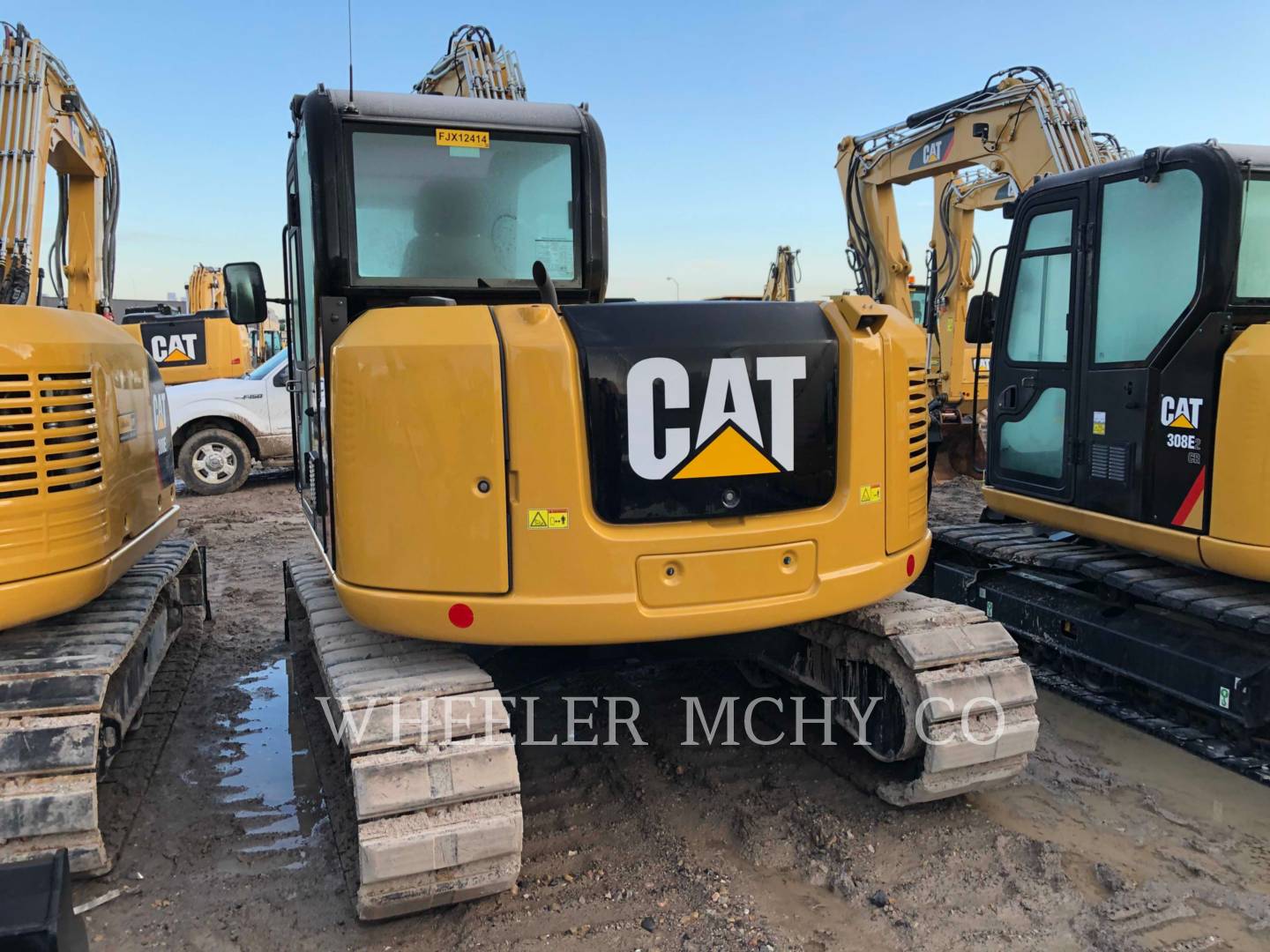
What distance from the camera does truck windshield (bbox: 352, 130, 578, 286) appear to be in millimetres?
4051

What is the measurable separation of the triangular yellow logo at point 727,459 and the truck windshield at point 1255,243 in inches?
104

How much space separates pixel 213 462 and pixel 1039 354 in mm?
10023

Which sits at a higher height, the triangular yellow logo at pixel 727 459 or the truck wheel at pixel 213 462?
the triangular yellow logo at pixel 727 459

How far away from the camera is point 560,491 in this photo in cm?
318

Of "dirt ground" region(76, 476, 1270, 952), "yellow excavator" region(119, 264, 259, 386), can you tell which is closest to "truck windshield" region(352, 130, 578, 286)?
"dirt ground" region(76, 476, 1270, 952)

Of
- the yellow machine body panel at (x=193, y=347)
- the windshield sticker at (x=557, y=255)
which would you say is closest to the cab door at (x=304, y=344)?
the windshield sticker at (x=557, y=255)

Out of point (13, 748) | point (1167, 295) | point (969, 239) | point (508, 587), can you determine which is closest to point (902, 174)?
point (969, 239)

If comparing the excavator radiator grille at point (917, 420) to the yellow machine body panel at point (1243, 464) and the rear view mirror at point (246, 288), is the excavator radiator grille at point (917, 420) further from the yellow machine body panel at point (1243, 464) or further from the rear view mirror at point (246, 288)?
the rear view mirror at point (246, 288)

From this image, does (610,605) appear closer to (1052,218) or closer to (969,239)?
(1052,218)

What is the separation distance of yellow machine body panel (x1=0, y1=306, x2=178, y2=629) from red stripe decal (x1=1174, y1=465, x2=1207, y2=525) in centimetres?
458

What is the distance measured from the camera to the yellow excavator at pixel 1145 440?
14.2 feet

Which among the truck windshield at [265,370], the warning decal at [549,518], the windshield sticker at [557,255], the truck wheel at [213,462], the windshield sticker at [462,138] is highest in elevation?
the windshield sticker at [462,138]

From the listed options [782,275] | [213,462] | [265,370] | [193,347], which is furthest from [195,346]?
[782,275]

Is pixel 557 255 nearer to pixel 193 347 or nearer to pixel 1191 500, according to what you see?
pixel 1191 500
